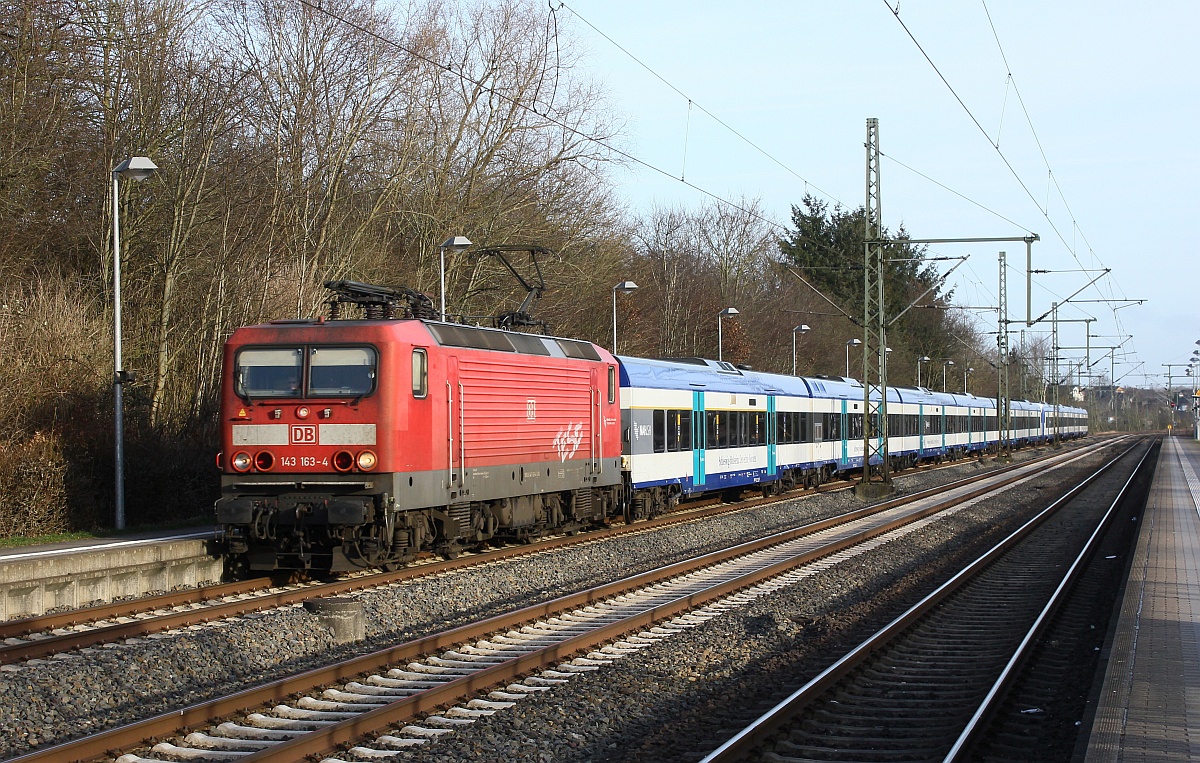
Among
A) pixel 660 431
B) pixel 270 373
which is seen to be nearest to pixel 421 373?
pixel 270 373

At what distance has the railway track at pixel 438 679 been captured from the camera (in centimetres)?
781

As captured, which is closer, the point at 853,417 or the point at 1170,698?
the point at 1170,698

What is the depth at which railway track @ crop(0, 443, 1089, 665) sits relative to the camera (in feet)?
36.0

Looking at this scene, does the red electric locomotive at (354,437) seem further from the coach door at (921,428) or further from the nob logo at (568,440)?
the coach door at (921,428)

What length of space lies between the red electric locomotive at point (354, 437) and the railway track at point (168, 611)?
39 centimetres

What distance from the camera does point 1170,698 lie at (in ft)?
28.6

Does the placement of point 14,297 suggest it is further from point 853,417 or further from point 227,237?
point 853,417

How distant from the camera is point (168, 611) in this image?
13.1 m

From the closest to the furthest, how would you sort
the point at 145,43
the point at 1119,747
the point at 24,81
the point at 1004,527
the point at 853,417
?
1. the point at 1119,747
2. the point at 24,81
3. the point at 1004,527
4. the point at 145,43
5. the point at 853,417

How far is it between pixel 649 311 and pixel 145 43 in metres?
32.2

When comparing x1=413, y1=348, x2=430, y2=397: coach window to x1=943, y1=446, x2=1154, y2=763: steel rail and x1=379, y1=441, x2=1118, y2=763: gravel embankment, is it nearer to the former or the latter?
x1=379, y1=441, x2=1118, y2=763: gravel embankment

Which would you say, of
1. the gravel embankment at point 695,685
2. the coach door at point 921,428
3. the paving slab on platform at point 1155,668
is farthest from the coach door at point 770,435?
the coach door at point 921,428

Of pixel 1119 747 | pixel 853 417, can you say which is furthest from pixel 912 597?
pixel 853 417

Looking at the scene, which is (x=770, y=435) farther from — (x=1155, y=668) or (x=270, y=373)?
(x=1155, y=668)
